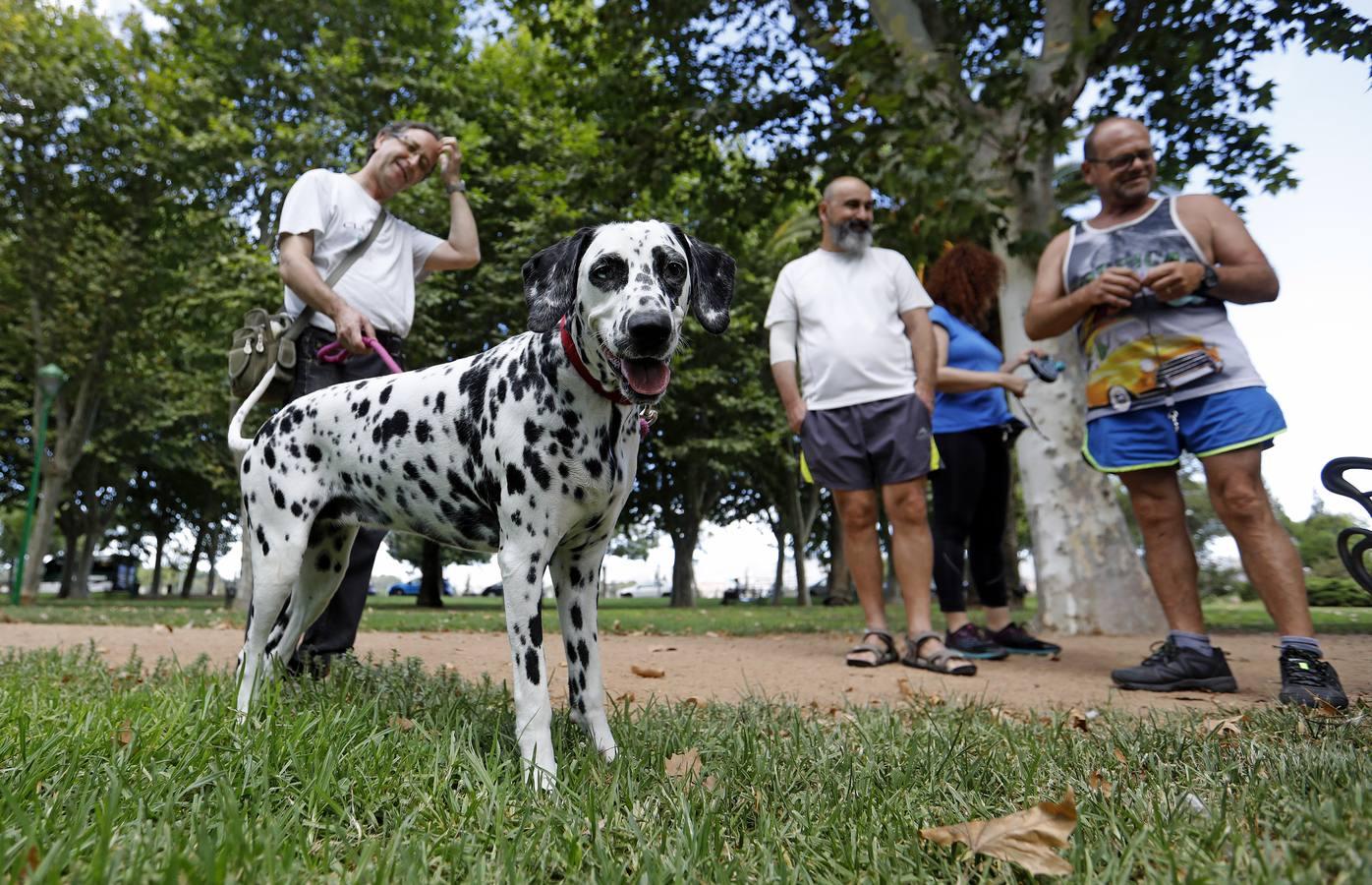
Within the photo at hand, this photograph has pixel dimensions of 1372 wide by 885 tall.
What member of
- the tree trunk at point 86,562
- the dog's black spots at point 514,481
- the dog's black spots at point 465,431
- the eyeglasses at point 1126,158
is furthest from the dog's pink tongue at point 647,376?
the tree trunk at point 86,562

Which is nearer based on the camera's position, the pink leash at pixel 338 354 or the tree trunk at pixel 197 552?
the pink leash at pixel 338 354

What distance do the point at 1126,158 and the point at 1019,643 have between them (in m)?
3.41

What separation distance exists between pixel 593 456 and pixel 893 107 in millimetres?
6119

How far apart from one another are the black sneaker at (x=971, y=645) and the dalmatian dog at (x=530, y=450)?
11.5 feet

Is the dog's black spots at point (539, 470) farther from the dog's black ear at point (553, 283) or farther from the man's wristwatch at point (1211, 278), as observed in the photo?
the man's wristwatch at point (1211, 278)

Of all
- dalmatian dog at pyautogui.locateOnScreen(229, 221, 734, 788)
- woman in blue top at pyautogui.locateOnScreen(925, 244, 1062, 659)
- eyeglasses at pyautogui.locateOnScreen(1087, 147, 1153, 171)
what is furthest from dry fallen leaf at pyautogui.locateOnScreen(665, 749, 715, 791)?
eyeglasses at pyautogui.locateOnScreen(1087, 147, 1153, 171)

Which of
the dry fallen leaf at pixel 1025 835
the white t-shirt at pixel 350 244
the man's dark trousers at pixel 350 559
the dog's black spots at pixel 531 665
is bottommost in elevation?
the dry fallen leaf at pixel 1025 835

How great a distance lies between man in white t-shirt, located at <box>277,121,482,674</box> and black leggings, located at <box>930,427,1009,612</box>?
363 centimetres

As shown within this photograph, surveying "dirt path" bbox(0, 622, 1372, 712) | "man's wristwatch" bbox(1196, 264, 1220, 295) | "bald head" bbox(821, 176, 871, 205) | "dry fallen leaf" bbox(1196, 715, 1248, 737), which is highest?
"bald head" bbox(821, 176, 871, 205)

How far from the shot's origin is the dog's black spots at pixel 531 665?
277 cm

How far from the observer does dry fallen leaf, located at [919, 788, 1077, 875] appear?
6.01 ft

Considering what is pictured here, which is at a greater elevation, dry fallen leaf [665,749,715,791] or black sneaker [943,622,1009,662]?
black sneaker [943,622,1009,662]

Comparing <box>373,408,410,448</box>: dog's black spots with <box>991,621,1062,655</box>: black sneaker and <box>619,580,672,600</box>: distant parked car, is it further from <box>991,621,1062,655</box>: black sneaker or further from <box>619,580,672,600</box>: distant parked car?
<box>619,580,672,600</box>: distant parked car

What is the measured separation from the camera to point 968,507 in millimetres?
5941
